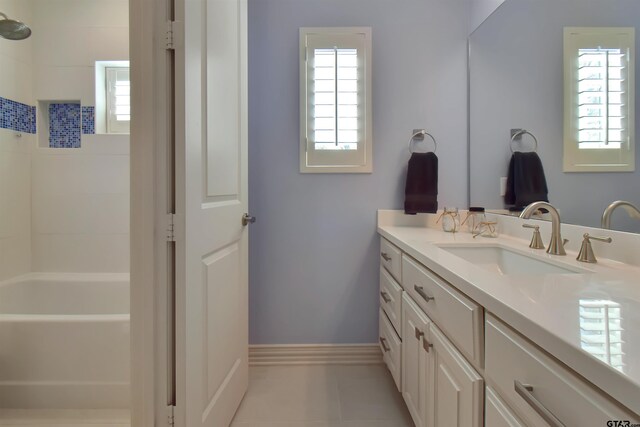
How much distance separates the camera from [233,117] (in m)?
1.47

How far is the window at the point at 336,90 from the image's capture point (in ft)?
6.45

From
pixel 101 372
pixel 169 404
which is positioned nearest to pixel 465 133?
pixel 169 404

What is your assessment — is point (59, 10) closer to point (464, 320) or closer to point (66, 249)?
point (66, 249)

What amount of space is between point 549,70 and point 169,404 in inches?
75.0

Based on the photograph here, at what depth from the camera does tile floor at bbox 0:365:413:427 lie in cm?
148

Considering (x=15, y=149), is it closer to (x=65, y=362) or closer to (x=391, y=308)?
(x=65, y=362)

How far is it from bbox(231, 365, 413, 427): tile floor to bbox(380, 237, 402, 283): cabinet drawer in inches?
25.4

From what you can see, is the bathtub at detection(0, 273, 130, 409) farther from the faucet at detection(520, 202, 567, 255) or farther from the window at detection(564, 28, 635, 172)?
the window at detection(564, 28, 635, 172)

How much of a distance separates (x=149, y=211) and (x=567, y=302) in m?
1.13

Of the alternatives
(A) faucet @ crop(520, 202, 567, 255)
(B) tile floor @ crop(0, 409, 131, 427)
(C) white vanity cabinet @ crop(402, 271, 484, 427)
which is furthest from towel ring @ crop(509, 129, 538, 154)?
(B) tile floor @ crop(0, 409, 131, 427)

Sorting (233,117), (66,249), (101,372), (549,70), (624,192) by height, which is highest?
(549,70)

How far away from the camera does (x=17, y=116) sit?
80.1 inches

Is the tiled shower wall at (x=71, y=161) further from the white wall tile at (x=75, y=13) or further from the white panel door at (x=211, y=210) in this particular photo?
the white panel door at (x=211, y=210)

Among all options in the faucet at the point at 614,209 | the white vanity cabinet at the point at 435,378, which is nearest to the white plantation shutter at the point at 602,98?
the faucet at the point at 614,209
